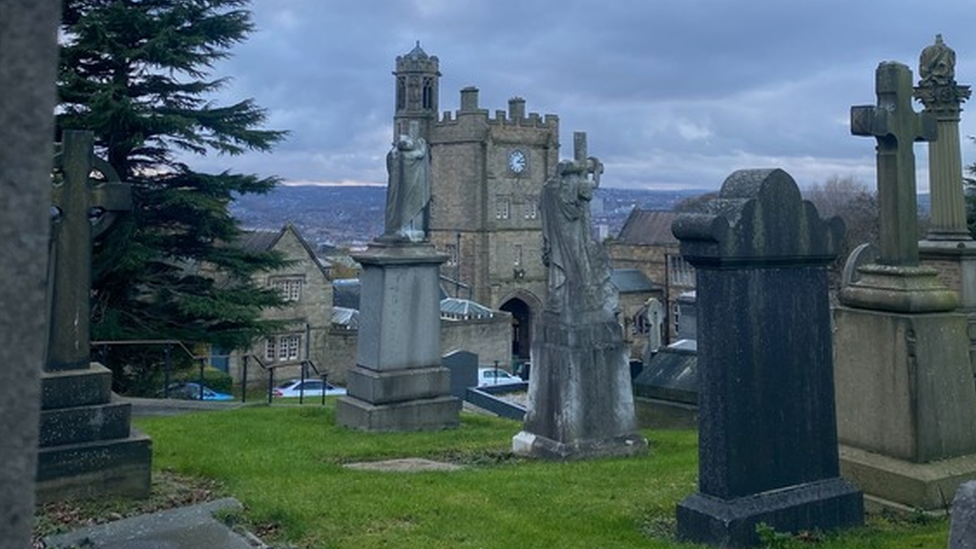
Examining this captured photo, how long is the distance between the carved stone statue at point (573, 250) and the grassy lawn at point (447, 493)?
71.9 inches

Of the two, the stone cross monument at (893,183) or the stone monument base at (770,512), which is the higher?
the stone cross monument at (893,183)

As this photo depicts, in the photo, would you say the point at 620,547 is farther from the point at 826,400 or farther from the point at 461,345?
the point at 461,345

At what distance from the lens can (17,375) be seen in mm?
1421

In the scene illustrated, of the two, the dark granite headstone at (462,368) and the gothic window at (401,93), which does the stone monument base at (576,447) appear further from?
the gothic window at (401,93)

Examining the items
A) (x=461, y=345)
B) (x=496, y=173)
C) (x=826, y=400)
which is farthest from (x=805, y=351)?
(x=496, y=173)

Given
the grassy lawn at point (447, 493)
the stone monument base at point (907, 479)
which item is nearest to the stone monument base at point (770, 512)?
the grassy lawn at point (447, 493)

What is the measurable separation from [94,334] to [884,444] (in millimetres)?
14976

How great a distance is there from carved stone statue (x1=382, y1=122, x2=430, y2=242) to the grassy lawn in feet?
10.5

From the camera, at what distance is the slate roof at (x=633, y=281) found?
67562 millimetres

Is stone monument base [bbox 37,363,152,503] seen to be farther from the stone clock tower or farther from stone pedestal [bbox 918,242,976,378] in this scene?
the stone clock tower

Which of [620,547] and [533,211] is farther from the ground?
[533,211]

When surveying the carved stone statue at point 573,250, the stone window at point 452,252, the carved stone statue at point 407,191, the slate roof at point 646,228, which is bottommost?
the carved stone statue at point 573,250

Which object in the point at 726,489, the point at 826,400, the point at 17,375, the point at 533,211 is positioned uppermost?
the point at 533,211

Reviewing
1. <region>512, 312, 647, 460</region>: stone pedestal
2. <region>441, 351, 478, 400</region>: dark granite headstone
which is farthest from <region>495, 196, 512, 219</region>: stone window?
<region>512, 312, 647, 460</region>: stone pedestal
